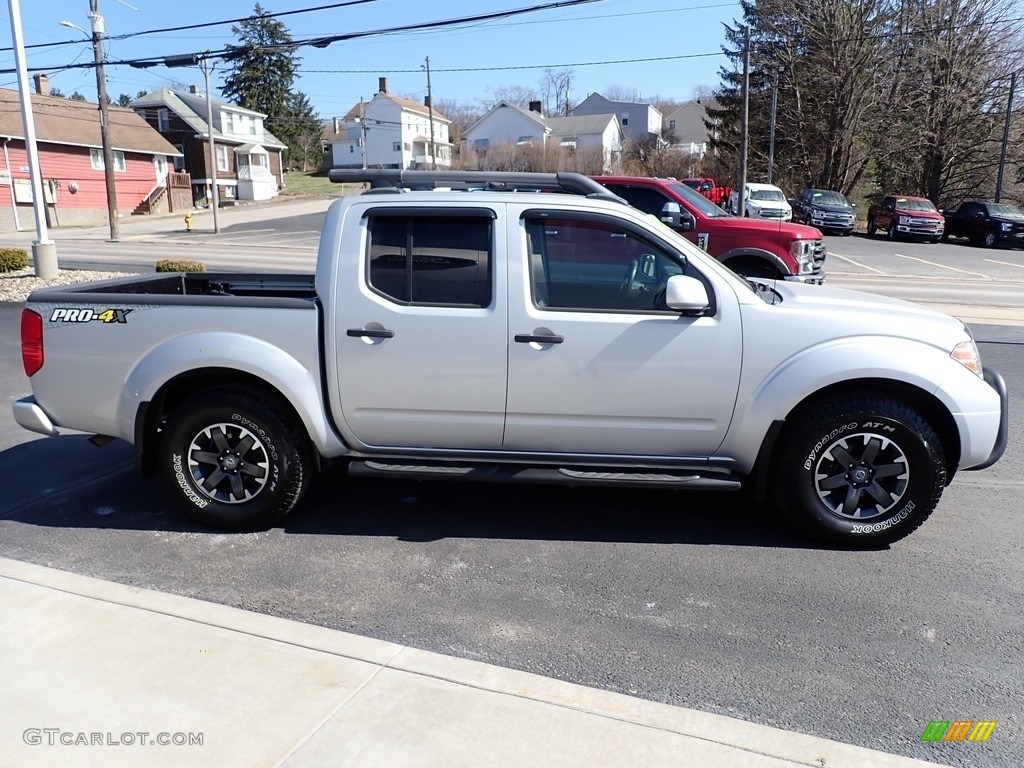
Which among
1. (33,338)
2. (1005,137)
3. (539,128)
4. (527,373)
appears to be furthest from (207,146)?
(527,373)

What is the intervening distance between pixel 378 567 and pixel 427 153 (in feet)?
268

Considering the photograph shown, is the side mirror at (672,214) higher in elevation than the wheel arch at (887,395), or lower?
higher

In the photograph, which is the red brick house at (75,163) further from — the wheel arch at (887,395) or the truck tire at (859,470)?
the truck tire at (859,470)

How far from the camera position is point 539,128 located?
249 feet

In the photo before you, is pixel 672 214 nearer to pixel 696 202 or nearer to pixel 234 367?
pixel 696 202

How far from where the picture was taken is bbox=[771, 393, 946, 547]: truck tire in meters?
4.30

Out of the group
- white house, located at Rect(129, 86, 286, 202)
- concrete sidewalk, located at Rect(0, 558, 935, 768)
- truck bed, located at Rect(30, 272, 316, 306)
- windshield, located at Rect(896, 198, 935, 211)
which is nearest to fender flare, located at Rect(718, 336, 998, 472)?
concrete sidewalk, located at Rect(0, 558, 935, 768)

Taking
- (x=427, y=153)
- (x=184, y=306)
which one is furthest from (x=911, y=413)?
(x=427, y=153)

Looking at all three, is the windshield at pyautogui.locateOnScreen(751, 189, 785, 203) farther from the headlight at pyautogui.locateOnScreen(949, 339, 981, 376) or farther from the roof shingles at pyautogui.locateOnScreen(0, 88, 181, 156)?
the roof shingles at pyautogui.locateOnScreen(0, 88, 181, 156)

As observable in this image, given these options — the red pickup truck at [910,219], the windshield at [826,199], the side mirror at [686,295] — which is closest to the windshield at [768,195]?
the windshield at [826,199]

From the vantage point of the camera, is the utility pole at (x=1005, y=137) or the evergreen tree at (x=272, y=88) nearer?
the utility pole at (x=1005, y=137)

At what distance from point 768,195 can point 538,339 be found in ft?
95.7

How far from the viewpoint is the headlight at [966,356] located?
14.3ft

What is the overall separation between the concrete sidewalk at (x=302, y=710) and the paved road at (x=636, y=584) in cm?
19
